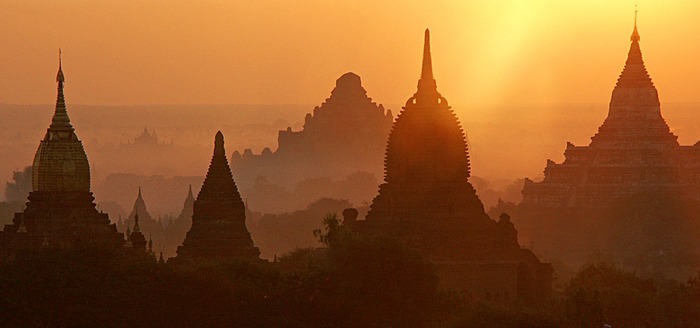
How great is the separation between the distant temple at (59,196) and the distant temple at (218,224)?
2707mm

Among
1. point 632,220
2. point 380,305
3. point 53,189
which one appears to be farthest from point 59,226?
point 632,220

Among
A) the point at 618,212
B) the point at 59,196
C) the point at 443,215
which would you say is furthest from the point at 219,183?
the point at 618,212

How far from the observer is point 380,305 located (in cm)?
9312

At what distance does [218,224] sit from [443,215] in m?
7.39

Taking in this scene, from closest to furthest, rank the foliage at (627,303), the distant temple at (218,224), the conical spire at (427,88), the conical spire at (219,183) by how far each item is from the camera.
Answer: the foliage at (627,303) < the distant temple at (218,224) < the conical spire at (219,183) < the conical spire at (427,88)

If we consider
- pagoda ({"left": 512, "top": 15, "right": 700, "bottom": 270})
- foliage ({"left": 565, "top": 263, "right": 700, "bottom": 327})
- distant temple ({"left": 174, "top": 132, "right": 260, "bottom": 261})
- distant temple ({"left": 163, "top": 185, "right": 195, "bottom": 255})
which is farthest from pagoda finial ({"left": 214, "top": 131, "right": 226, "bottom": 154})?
pagoda ({"left": 512, "top": 15, "right": 700, "bottom": 270})

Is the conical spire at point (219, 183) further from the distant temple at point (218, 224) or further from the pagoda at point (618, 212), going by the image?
the pagoda at point (618, 212)

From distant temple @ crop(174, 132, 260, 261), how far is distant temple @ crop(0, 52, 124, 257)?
2707 millimetres

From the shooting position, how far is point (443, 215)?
116 metres

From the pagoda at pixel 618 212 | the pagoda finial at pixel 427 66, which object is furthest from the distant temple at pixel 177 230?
the pagoda finial at pixel 427 66

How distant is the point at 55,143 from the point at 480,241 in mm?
14107

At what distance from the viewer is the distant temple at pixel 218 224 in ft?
372

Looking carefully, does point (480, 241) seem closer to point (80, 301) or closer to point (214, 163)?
point (214, 163)

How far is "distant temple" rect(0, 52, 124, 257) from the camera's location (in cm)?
11506
